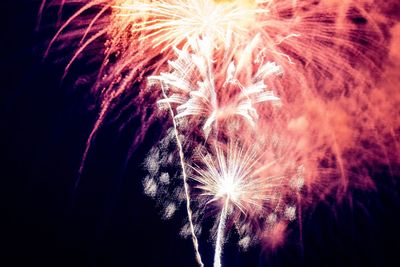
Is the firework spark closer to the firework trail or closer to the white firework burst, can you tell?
the firework trail

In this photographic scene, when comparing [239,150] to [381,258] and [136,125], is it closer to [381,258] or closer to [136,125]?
[136,125]

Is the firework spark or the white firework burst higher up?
the white firework burst

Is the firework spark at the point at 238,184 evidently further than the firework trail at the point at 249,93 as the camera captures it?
Yes

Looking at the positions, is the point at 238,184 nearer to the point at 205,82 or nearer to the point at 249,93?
the point at 249,93

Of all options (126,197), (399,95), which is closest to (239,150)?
(126,197)

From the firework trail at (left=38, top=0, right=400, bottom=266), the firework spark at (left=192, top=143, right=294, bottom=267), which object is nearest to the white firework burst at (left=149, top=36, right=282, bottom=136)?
the firework trail at (left=38, top=0, right=400, bottom=266)

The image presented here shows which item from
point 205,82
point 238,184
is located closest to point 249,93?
point 205,82

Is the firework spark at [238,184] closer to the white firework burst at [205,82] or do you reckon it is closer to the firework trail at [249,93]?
the firework trail at [249,93]

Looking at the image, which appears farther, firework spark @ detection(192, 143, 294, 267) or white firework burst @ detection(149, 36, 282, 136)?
firework spark @ detection(192, 143, 294, 267)

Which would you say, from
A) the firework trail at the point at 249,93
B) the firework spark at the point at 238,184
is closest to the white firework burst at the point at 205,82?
the firework trail at the point at 249,93
